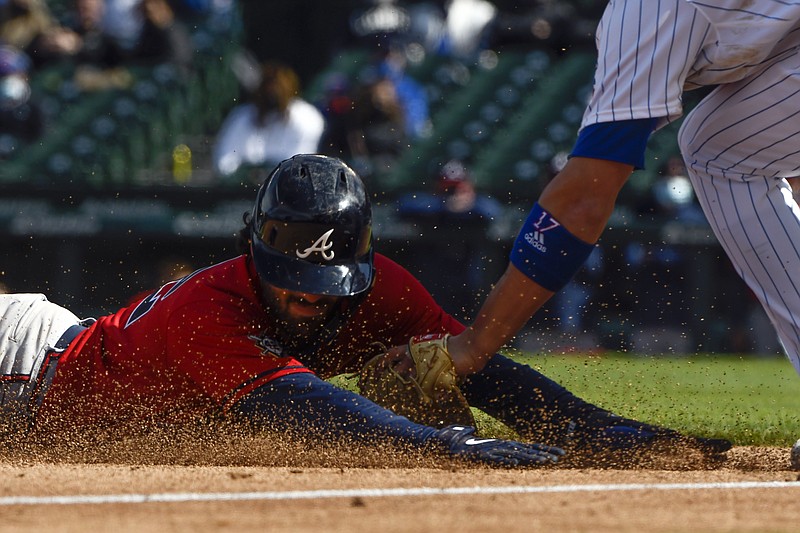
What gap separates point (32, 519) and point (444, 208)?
21.9 feet

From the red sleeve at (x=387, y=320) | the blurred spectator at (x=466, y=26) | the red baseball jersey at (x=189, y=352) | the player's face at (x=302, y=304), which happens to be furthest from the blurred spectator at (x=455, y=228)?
the player's face at (x=302, y=304)

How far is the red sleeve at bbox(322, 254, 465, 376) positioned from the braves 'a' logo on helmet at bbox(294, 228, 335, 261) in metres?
0.34

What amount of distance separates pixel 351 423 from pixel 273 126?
6027mm

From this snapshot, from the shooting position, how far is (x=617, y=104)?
341 centimetres

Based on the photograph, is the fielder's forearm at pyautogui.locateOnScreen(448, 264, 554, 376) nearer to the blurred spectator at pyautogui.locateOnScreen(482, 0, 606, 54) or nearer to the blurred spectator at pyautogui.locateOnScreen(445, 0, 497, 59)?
the blurred spectator at pyautogui.locateOnScreen(482, 0, 606, 54)

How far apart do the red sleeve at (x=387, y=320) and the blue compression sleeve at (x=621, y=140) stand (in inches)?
34.5

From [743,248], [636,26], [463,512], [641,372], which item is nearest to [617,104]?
[636,26]

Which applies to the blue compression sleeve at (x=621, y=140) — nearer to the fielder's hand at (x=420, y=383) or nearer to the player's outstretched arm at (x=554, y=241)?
the player's outstretched arm at (x=554, y=241)

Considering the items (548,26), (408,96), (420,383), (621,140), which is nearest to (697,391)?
(420,383)

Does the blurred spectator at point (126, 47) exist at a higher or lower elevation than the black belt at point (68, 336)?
lower

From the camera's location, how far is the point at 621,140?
3412mm

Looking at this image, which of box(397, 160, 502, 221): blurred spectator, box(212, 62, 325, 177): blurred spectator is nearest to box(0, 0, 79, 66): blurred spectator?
box(212, 62, 325, 177): blurred spectator

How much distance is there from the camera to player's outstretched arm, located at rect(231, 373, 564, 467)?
130 inches

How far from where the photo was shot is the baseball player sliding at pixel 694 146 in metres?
3.38
